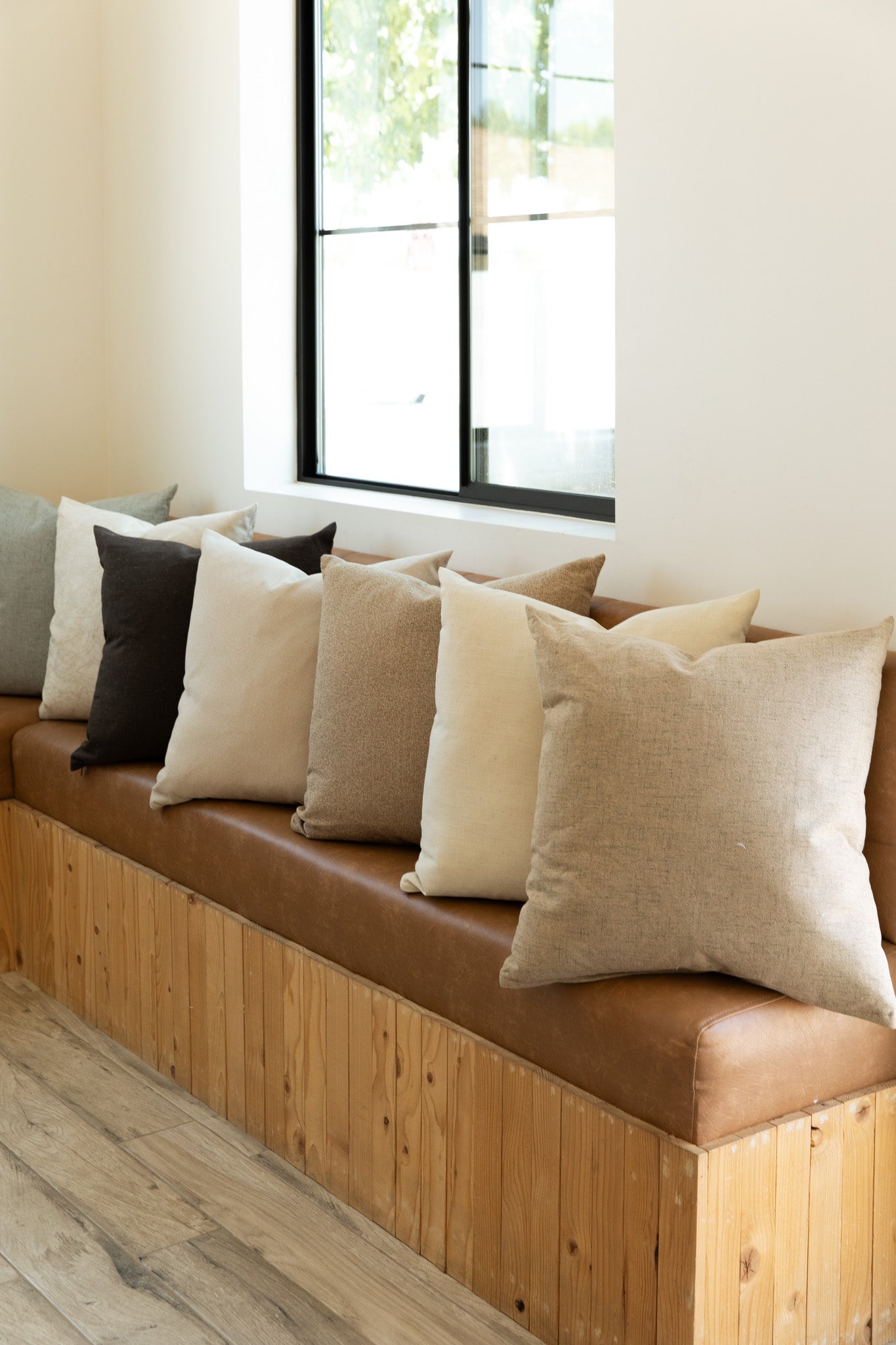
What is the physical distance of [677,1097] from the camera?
164 centimetres

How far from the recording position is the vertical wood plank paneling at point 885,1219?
1802 mm

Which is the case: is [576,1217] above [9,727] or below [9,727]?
below

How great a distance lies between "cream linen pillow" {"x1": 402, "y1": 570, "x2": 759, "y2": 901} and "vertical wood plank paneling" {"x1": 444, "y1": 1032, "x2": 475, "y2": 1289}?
0.24m

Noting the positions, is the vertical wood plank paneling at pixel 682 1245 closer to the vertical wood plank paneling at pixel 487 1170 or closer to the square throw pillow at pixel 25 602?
the vertical wood plank paneling at pixel 487 1170

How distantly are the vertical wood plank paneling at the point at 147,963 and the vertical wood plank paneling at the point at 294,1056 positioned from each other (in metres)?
0.47

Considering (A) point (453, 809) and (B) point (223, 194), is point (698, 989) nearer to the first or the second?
(A) point (453, 809)

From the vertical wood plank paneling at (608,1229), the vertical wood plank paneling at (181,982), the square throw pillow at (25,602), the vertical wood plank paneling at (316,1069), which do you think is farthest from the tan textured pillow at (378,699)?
the square throw pillow at (25,602)

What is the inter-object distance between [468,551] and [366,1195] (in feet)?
4.57

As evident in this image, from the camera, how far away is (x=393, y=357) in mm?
3482

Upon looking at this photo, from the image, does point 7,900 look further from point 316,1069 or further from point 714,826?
point 714,826

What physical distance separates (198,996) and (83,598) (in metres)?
1.04

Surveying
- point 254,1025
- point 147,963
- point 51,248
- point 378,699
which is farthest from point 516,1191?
point 51,248

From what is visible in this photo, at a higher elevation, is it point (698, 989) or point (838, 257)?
point (838, 257)

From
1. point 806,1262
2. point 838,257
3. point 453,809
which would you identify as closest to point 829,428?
point 838,257
